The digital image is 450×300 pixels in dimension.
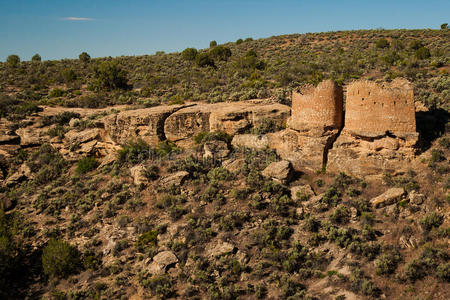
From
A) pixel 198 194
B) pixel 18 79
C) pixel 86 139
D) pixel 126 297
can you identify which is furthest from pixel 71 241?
pixel 18 79

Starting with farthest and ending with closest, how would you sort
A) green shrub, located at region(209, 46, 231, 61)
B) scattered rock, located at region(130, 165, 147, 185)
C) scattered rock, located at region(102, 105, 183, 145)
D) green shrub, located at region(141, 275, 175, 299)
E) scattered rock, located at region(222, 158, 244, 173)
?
green shrub, located at region(209, 46, 231, 61), scattered rock, located at region(102, 105, 183, 145), scattered rock, located at region(130, 165, 147, 185), scattered rock, located at region(222, 158, 244, 173), green shrub, located at region(141, 275, 175, 299)

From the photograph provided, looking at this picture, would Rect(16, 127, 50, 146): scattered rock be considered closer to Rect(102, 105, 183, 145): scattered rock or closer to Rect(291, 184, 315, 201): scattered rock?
Rect(102, 105, 183, 145): scattered rock

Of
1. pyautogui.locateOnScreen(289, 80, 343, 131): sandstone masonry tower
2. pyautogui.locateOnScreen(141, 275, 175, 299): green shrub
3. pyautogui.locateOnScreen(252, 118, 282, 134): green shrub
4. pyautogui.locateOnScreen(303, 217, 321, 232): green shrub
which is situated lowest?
pyautogui.locateOnScreen(141, 275, 175, 299): green shrub

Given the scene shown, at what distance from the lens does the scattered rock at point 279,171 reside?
15.4 m

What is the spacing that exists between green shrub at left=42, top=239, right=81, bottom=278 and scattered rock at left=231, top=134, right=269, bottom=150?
367 inches

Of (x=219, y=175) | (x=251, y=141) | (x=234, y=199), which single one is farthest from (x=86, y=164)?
(x=234, y=199)

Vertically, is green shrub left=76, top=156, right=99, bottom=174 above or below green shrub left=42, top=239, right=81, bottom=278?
above

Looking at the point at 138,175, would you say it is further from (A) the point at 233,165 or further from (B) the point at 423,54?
(B) the point at 423,54

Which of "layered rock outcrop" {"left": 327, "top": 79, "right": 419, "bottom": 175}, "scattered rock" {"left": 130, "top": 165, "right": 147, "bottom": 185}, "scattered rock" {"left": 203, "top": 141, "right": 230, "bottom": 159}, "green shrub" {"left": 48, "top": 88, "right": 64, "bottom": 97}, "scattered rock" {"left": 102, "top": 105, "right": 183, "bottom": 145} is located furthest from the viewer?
"green shrub" {"left": 48, "top": 88, "right": 64, "bottom": 97}

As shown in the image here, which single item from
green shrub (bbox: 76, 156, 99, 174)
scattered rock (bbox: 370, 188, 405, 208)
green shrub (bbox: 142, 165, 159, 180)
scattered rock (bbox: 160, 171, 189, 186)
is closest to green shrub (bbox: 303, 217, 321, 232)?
scattered rock (bbox: 370, 188, 405, 208)

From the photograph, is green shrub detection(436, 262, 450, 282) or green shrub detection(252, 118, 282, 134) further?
green shrub detection(252, 118, 282, 134)

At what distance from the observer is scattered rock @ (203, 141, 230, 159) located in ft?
57.7

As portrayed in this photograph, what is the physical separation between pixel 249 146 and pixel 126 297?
9.40m

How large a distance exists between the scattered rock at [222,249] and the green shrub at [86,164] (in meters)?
10.4
